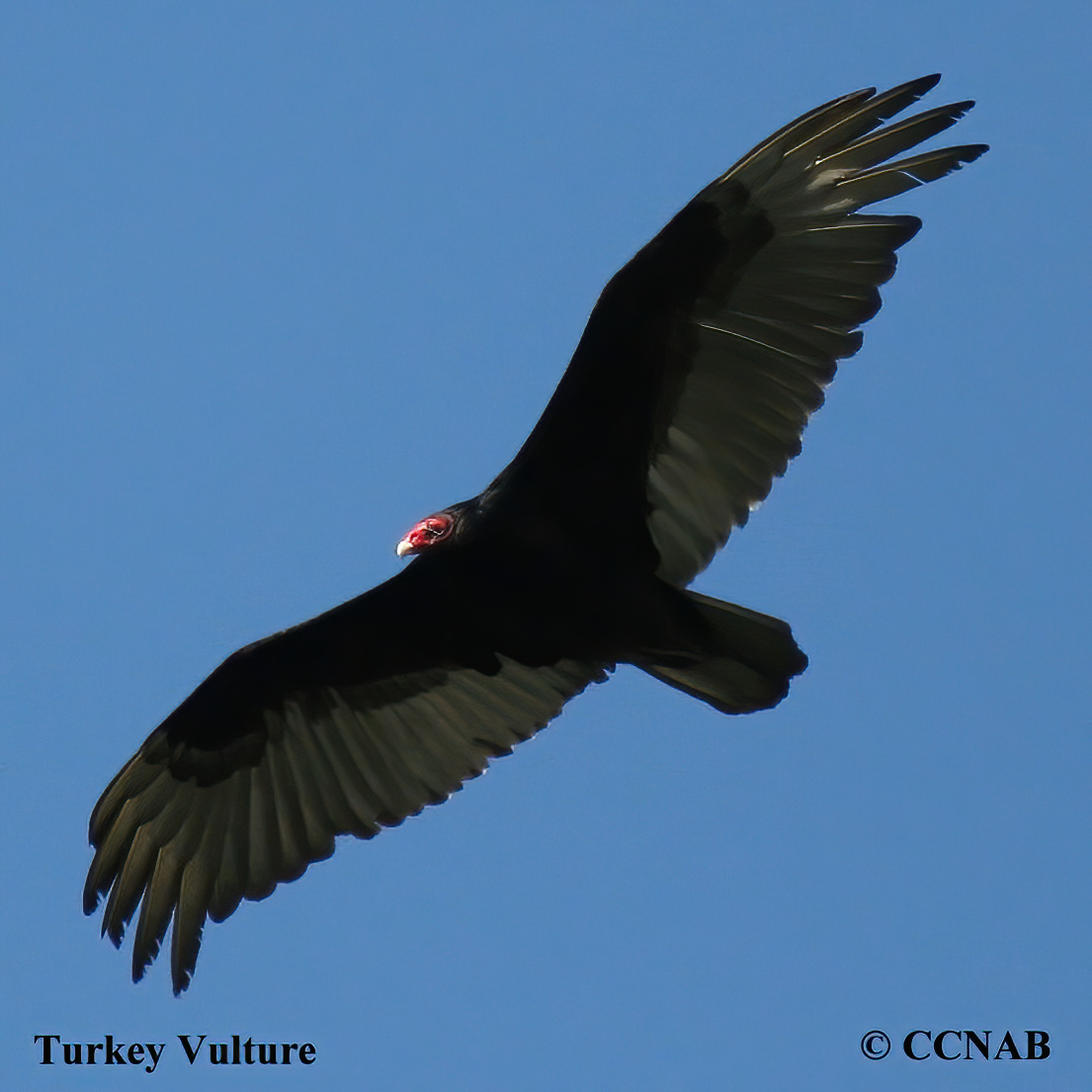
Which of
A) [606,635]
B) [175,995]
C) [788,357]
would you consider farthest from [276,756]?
[788,357]

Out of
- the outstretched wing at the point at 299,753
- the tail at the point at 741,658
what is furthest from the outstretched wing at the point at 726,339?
the outstretched wing at the point at 299,753

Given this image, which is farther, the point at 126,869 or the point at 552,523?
the point at 126,869

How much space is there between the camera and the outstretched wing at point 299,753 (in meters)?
6.48

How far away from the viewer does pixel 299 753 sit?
6.79 meters

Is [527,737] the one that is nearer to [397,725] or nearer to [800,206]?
[397,725]

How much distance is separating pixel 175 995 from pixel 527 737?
165 cm

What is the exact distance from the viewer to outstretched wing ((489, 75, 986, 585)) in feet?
18.5

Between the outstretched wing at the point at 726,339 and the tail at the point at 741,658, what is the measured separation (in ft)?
0.90

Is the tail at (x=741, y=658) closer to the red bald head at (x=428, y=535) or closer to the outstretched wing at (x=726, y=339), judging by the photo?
the outstretched wing at (x=726, y=339)

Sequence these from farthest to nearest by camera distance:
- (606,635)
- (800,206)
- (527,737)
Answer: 1. (527,737)
2. (606,635)
3. (800,206)

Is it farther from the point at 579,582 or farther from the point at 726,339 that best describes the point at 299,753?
the point at 726,339

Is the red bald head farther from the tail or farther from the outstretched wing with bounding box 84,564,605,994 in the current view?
the tail

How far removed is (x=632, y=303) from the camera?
5.84 m

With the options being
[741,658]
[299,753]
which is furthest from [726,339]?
[299,753]
